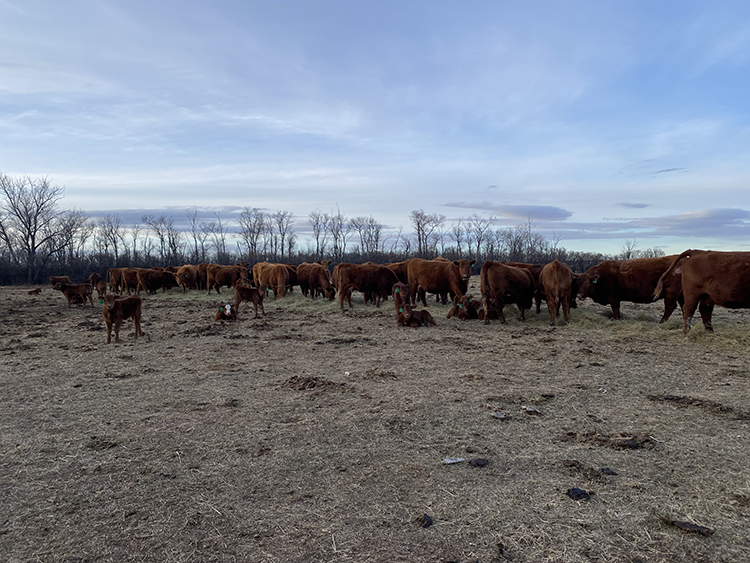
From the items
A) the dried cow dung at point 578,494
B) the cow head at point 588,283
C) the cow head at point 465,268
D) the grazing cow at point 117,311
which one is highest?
the cow head at point 465,268

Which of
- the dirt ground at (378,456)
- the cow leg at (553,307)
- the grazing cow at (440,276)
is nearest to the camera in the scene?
the dirt ground at (378,456)

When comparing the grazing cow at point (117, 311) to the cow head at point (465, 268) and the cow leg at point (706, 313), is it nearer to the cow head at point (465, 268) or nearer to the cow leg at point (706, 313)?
the cow head at point (465, 268)

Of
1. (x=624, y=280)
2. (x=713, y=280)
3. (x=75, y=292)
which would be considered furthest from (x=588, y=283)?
(x=75, y=292)

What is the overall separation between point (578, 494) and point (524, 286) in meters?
10.2

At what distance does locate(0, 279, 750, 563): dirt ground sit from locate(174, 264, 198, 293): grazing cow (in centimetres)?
1731

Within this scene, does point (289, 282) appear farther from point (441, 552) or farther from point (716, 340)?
point (441, 552)

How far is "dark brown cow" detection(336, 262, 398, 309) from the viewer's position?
653 inches

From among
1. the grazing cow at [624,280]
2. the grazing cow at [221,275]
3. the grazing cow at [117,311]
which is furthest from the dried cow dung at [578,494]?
the grazing cow at [221,275]

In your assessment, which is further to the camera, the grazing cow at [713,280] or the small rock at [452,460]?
the grazing cow at [713,280]

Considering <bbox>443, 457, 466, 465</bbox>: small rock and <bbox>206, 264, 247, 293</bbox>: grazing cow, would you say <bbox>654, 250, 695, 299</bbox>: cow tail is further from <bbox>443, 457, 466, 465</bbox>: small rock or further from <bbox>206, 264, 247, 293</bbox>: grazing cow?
<bbox>206, 264, 247, 293</bbox>: grazing cow

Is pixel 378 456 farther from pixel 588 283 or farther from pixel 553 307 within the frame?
pixel 588 283

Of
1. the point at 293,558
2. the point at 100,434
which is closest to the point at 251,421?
the point at 100,434

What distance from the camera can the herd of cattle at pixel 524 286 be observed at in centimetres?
984

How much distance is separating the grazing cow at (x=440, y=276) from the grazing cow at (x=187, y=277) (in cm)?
1477
